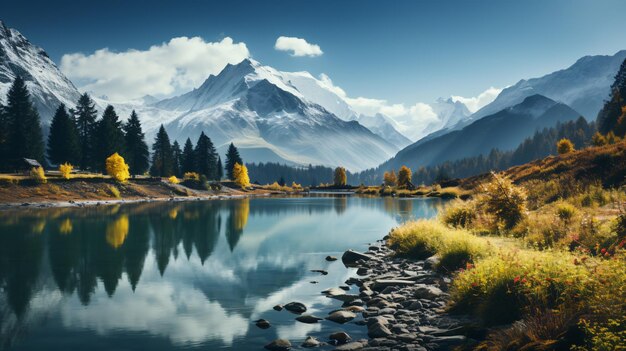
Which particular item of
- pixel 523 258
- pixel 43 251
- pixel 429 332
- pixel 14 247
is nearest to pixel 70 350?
pixel 429 332

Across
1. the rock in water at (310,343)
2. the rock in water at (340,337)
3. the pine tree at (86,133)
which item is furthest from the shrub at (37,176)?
the rock in water at (340,337)

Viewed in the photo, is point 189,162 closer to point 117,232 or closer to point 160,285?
point 117,232

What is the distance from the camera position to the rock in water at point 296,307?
1681 cm

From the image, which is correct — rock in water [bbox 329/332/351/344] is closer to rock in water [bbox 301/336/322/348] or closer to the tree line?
rock in water [bbox 301/336/322/348]

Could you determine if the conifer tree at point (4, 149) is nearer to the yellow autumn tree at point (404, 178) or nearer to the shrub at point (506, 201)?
the shrub at point (506, 201)

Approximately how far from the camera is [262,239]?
4006 centimetres

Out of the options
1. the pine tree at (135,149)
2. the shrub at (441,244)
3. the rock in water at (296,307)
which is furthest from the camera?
the pine tree at (135,149)

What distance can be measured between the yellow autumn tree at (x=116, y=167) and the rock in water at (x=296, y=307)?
288ft

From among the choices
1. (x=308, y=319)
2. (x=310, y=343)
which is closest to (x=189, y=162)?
(x=308, y=319)

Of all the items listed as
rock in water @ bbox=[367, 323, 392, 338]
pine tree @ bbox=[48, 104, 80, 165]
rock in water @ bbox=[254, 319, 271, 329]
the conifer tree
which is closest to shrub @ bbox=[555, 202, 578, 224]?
rock in water @ bbox=[367, 323, 392, 338]

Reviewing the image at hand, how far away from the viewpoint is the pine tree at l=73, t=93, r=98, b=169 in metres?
104

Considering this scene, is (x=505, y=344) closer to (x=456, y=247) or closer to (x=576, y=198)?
(x=456, y=247)

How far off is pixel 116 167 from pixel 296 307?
88323mm

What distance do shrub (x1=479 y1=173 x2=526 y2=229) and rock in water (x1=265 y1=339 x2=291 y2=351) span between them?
18793 mm
